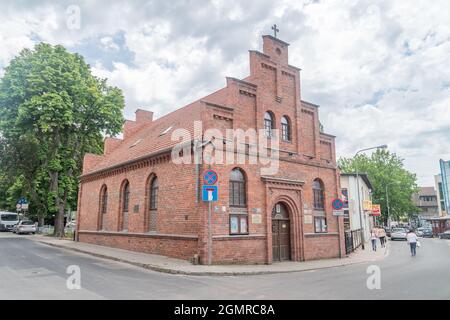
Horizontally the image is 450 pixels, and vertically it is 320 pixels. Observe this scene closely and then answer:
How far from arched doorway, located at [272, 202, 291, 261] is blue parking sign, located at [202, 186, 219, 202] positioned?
176 inches

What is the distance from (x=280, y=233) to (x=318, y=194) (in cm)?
414

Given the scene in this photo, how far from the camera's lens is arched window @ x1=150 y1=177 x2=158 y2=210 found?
17714 millimetres

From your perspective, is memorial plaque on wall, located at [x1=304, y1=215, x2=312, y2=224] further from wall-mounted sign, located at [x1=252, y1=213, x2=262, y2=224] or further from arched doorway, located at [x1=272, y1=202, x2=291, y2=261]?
wall-mounted sign, located at [x1=252, y1=213, x2=262, y2=224]

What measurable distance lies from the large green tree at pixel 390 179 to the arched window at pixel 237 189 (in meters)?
45.4

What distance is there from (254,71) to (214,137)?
4924mm

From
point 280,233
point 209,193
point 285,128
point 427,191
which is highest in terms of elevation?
point 427,191

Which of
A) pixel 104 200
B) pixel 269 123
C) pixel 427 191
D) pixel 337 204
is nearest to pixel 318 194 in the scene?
pixel 337 204

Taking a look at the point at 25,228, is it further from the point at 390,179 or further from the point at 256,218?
the point at 390,179

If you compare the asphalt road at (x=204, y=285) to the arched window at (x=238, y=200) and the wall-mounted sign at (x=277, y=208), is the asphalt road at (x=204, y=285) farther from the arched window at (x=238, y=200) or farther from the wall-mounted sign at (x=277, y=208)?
the wall-mounted sign at (x=277, y=208)

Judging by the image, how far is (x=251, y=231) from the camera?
15.0m

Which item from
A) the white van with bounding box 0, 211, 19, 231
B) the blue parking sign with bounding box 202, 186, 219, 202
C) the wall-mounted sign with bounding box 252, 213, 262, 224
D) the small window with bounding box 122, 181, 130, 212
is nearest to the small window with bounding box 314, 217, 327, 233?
the wall-mounted sign with bounding box 252, 213, 262, 224

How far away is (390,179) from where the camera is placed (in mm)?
55844

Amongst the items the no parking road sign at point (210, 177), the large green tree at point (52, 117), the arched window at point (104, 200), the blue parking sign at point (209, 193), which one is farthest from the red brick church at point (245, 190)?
the large green tree at point (52, 117)

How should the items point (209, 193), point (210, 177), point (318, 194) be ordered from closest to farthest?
point (210, 177) < point (209, 193) < point (318, 194)
